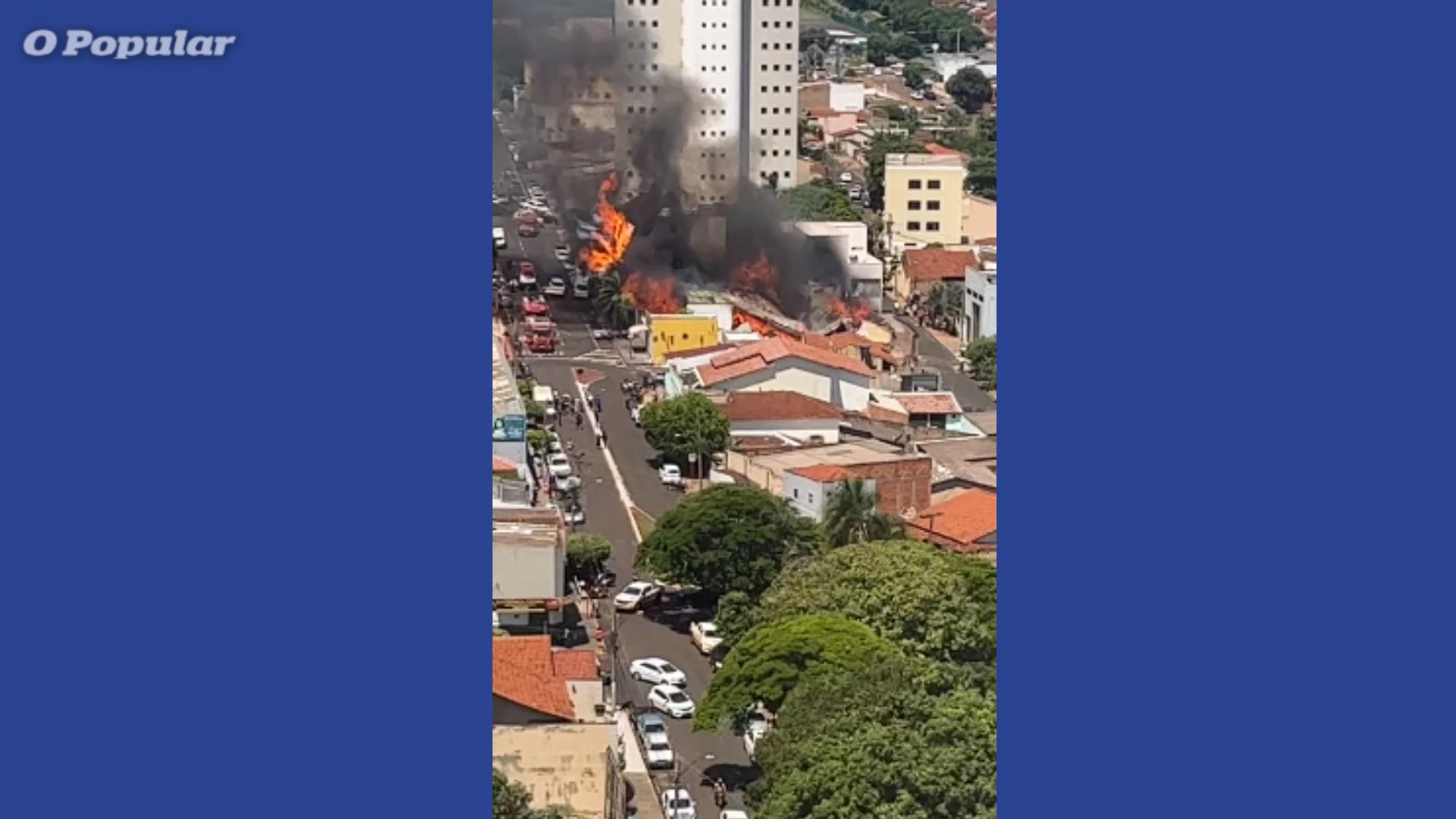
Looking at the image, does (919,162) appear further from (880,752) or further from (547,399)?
(880,752)

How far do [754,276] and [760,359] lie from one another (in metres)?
0.33

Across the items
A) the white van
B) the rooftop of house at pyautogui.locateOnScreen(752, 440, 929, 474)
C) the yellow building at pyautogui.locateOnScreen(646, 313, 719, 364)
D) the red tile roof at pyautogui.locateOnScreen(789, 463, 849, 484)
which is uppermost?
the yellow building at pyautogui.locateOnScreen(646, 313, 719, 364)

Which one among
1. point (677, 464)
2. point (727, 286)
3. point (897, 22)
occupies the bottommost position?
point (677, 464)

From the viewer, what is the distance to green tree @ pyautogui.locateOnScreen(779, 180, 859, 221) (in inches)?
360

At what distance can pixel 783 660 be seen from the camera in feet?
30.7

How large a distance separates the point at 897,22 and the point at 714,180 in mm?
1064

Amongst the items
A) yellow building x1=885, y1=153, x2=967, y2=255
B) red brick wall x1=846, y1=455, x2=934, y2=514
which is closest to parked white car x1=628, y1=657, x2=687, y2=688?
red brick wall x1=846, y1=455, x2=934, y2=514

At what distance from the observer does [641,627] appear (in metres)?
9.18

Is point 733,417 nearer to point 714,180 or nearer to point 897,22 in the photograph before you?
point 714,180

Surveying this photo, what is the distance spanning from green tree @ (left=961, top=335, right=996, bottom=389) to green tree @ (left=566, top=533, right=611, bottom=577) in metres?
1.36

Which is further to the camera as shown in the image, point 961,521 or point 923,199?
point 923,199

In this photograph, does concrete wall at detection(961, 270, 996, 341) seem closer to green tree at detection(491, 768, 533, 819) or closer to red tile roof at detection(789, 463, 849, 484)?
red tile roof at detection(789, 463, 849, 484)

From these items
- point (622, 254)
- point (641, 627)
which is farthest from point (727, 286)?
point (641, 627)

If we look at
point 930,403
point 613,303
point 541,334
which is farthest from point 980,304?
point 541,334
